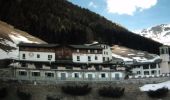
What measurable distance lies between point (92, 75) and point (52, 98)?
2098cm

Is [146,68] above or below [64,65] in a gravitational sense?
below

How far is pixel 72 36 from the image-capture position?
624ft

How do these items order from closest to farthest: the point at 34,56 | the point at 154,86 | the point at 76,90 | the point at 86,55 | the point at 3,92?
the point at 3,92, the point at 76,90, the point at 154,86, the point at 34,56, the point at 86,55

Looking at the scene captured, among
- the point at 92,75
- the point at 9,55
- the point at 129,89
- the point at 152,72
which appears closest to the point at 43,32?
the point at 9,55

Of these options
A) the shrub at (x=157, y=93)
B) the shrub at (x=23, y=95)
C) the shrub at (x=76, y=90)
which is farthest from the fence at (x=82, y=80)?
the shrub at (x=157, y=93)

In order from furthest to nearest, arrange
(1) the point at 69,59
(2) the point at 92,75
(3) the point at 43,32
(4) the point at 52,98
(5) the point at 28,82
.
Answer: (3) the point at 43,32
(1) the point at 69,59
(2) the point at 92,75
(5) the point at 28,82
(4) the point at 52,98

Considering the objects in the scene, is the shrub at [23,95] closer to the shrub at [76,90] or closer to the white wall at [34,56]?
the shrub at [76,90]

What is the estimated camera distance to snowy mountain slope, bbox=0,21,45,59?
125 metres

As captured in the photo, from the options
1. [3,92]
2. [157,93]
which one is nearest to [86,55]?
[157,93]

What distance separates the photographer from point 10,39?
14825cm

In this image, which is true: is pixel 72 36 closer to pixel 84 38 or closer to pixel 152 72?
pixel 84 38

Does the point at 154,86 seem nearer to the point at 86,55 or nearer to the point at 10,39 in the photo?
the point at 86,55

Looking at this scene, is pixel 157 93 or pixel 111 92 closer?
pixel 111 92

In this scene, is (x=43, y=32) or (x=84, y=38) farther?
(x=84, y=38)
